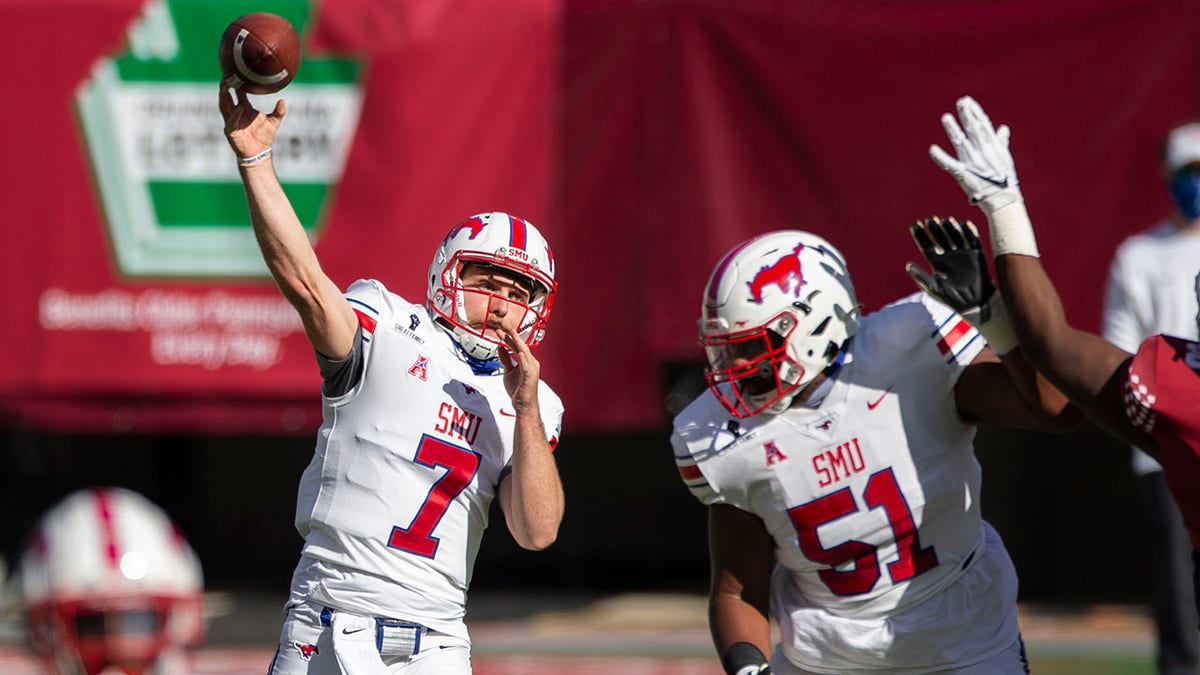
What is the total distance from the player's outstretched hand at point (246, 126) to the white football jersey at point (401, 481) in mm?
450

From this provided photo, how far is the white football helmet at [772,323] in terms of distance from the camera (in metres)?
3.72

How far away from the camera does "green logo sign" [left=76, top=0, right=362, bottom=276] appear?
7.87m

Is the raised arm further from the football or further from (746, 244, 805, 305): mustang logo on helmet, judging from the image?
the football

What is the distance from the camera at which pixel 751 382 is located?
3.81m

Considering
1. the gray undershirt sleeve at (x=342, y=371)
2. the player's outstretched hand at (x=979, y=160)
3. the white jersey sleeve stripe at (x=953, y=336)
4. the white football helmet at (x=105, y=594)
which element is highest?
the player's outstretched hand at (x=979, y=160)

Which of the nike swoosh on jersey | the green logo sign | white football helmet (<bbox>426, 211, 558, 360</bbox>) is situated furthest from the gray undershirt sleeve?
the green logo sign

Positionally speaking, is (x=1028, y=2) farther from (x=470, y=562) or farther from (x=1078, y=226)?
(x=470, y=562)

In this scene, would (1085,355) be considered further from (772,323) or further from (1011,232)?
(772,323)

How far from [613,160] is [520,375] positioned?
14.2ft

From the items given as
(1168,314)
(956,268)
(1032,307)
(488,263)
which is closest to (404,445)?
(488,263)

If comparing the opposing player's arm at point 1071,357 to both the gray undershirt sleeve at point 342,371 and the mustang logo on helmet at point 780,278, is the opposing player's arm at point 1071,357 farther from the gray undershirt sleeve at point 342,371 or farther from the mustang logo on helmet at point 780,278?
the gray undershirt sleeve at point 342,371

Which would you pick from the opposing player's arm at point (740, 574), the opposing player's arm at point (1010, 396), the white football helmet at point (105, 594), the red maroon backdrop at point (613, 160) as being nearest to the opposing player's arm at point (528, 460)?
the opposing player's arm at point (740, 574)

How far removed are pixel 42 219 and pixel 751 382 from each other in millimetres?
5258

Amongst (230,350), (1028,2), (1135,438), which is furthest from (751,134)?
(1135,438)
